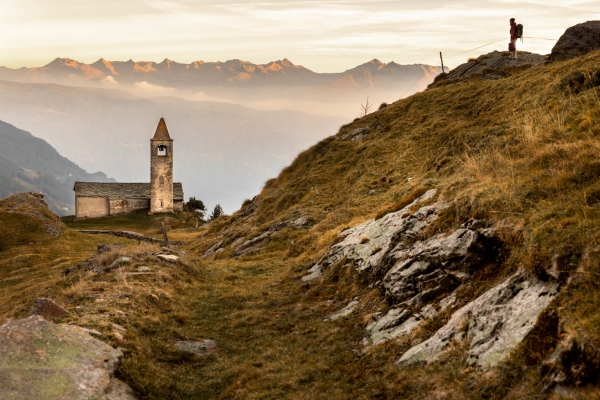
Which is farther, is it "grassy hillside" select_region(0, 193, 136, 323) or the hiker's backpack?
the hiker's backpack

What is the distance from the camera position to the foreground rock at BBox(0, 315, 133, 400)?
325 inches

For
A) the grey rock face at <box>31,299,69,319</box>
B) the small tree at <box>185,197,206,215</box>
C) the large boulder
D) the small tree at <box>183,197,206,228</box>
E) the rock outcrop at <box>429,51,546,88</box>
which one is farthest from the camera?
the small tree at <box>185,197,206,215</box>

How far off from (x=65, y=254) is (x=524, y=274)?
46273 millimetres

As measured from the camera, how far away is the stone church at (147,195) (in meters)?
103

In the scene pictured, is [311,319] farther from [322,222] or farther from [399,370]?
[322,222]

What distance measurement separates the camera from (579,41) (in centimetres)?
2917

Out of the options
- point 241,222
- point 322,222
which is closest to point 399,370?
point 322,222

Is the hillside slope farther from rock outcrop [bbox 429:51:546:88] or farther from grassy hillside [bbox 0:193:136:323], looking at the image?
grassy hillside [bbox 0:193:136:323]

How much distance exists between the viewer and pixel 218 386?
34.0 feet

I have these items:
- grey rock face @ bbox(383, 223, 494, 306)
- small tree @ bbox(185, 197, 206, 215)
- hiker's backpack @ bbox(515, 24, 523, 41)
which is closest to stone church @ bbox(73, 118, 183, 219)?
small tree @ bbox(185, 197, 206, 215)

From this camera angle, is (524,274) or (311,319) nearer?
(524,274)

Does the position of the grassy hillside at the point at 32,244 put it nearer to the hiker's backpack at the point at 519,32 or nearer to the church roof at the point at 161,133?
the hiker's backpack at the point at 519,32

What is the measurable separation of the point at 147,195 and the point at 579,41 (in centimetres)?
9151

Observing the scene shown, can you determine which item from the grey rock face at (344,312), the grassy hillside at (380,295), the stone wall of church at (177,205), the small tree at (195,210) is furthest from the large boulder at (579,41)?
the stone wall of church at (177,205)
